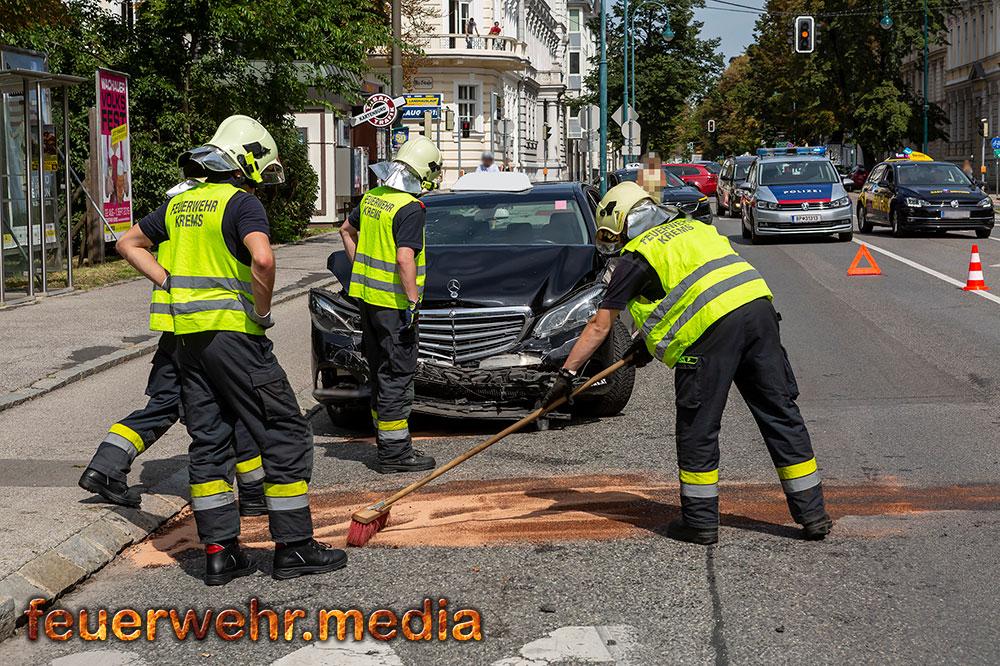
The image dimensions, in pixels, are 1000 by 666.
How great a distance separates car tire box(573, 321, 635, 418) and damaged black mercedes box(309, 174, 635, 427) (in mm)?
10

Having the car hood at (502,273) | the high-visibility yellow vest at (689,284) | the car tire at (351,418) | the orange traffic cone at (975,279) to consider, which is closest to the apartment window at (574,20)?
the orange traffic cone at (975,279)

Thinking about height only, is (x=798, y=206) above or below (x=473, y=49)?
below

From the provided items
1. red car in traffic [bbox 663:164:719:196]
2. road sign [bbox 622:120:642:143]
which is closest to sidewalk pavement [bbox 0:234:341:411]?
road sign [bbox 622:120:642:143]

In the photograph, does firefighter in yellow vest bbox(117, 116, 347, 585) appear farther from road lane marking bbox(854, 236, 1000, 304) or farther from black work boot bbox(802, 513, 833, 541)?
road lane marking bbox(854, 236, 1000, 304)

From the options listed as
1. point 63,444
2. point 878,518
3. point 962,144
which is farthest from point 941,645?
point 962,144

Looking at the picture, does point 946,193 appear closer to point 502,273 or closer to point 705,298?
point 502,273

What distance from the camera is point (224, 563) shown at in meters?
5.67

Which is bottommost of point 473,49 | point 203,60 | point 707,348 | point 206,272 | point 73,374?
point 73,374

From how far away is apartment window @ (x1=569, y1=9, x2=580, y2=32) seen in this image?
122062 millimetres

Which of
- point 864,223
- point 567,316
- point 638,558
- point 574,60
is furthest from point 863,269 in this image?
point 574,60

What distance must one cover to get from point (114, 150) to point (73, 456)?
13160mm

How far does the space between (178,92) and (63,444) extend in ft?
55.6

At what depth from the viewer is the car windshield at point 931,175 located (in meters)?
29.1

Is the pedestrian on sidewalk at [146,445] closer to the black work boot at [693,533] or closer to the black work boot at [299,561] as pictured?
the black work boot at [299,561]
